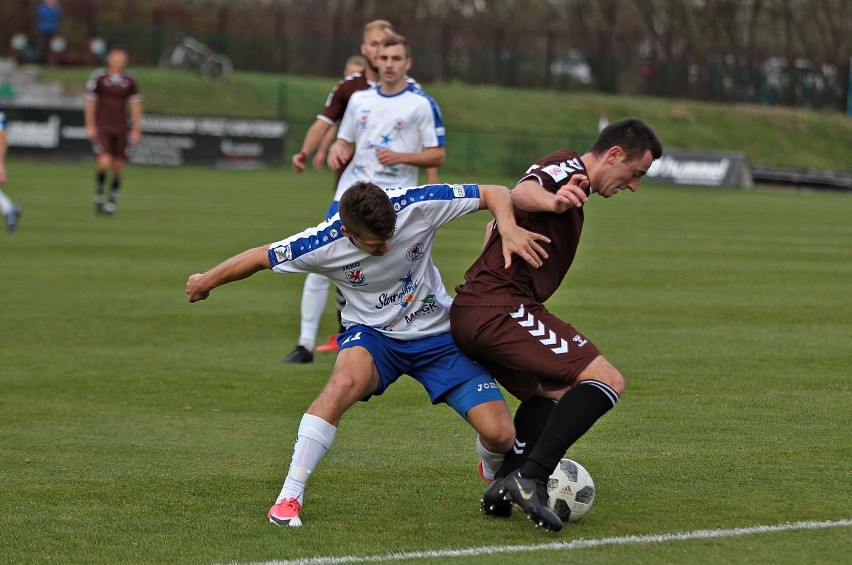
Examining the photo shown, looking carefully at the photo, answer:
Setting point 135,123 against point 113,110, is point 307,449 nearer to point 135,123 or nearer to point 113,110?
point 135,123

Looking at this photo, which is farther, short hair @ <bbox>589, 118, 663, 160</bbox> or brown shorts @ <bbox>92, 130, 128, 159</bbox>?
brown shorts @ <bbox>92, 130, 128, 159</bbox>

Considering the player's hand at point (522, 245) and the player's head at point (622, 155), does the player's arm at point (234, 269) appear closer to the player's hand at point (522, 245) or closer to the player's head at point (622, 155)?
the player's hand at point (522, 245)

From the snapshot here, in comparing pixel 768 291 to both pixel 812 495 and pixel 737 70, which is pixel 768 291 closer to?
pixel 812 495

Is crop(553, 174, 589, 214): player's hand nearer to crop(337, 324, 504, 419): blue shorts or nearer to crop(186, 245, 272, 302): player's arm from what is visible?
crop(337, 324, 504, 419): blue shorts

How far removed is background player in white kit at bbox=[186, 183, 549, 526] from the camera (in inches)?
220

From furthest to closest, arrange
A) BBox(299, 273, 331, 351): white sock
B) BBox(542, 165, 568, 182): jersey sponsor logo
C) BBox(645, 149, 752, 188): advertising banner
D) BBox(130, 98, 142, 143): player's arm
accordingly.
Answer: BBox(645, 149, 752, 188): advertising banner < BBox(130, 98, 142, 143): player's arm < BBox(299, 273, 331, 351): white sock < BBox(542, 165, 568, 182): jersey sponsor logo

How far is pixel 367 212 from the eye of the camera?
5.49 m

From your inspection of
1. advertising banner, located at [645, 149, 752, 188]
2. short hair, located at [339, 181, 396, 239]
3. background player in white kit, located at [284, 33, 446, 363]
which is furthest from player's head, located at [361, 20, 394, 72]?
advertising banner, located at [645, 149, 752, 188]

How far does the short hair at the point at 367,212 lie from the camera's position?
5492 millimetres

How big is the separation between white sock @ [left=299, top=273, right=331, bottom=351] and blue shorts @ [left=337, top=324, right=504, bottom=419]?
392 cm

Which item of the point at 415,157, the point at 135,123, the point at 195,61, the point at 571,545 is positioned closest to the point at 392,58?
the point at 415,157

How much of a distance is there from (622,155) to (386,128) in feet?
14.9

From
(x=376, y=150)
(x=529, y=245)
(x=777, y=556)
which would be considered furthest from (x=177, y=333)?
(x=777, y=556)

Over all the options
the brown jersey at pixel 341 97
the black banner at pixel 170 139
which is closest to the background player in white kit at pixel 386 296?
the brown jersey at pixel 341 97
